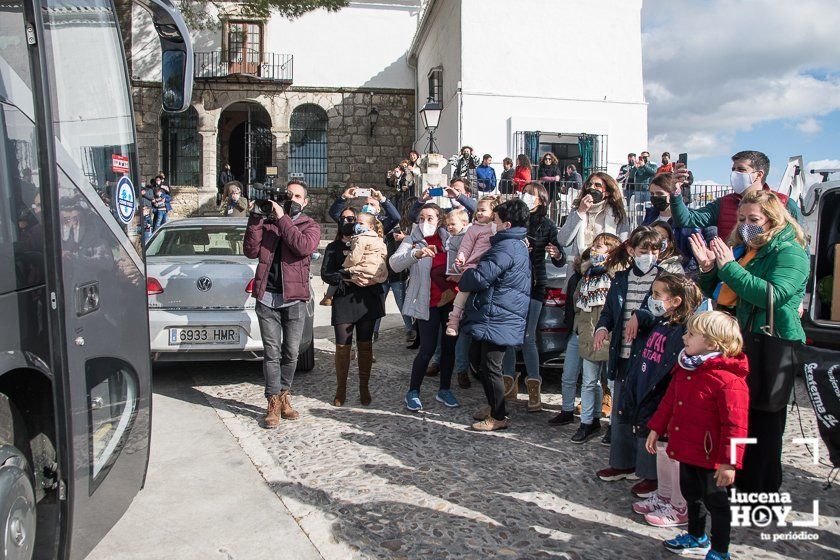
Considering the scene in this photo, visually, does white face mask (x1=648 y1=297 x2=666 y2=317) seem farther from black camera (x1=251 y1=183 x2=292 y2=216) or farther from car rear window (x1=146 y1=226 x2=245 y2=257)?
car rear window (x1=146 y1=226 x2=245 y2=257)

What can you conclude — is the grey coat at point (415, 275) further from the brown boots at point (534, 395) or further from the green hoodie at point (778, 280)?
the green hoodie at point (778, 280)

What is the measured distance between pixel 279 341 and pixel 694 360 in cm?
333

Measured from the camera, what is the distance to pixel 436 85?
64.4ft

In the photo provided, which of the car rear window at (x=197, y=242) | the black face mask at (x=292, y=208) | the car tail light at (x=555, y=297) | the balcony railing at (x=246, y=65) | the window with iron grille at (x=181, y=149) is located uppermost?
the balcony railing at (x=246, y=65)

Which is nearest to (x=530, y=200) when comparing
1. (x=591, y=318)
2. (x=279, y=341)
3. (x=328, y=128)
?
(x=591, y=318)

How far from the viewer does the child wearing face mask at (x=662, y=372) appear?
3.75 meters

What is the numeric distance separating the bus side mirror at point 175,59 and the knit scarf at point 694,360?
300 cm

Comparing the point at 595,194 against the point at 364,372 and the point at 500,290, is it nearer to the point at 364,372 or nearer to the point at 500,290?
the point at 500,290

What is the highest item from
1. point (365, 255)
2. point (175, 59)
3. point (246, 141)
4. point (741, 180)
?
point (246, 141)

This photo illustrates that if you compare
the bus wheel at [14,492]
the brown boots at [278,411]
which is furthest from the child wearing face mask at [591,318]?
the bus wheel at [14,492]

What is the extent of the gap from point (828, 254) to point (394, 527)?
3972 millimetres

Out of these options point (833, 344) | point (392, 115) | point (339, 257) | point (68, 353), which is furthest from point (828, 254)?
point (392, 115)

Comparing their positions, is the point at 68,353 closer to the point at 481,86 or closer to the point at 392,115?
the point at 481,86

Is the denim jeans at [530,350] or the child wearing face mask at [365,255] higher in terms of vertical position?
the child wearing face mask at [365,255]
